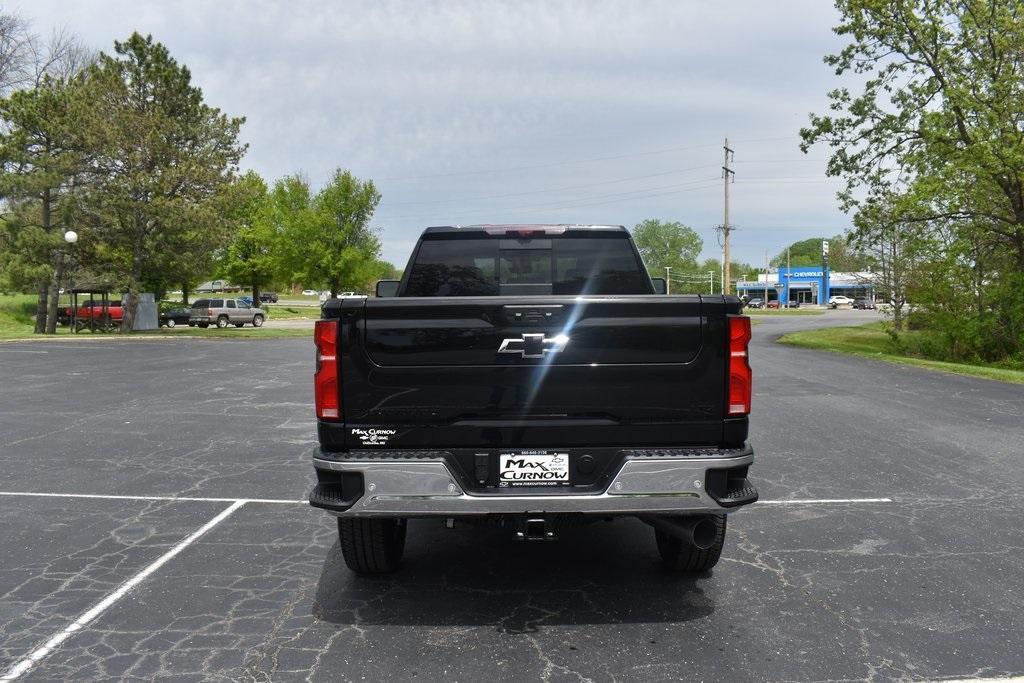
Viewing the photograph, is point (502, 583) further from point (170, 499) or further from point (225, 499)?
point (170, 499)

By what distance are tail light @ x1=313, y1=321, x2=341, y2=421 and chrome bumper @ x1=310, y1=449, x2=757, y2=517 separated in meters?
0.25

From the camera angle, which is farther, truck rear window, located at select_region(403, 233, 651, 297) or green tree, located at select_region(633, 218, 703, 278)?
green tree, located at select_region(633, 218, 703, 278)

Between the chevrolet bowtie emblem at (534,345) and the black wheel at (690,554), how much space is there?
1.51 m

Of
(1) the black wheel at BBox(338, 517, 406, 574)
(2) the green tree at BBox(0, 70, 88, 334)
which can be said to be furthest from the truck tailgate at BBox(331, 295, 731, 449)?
(2) the green tree at BBox(0, 70, 88, 334)

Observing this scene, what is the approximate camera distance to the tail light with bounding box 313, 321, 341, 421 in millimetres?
3803

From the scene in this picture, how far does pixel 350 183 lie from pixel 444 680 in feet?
170

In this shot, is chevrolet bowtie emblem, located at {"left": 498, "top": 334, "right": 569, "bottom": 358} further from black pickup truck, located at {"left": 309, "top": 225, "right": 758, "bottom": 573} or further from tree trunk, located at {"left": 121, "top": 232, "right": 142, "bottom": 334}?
tree trunk, located at {"left": 121, "top": 232, "right": 142, "bottom": 334}

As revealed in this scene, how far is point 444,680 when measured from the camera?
11.0 ft

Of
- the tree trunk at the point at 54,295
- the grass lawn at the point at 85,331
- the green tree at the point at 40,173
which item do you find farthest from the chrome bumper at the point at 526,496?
the tree trunk at the point at 54,295

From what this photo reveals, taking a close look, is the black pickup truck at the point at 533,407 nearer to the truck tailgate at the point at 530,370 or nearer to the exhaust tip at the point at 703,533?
the truck tailgate at the point at 530,370

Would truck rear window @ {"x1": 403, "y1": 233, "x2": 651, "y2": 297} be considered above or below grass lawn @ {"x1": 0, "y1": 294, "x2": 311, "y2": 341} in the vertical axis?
above

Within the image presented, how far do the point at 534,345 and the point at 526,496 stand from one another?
2.37 feet

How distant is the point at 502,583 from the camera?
4.59 metres

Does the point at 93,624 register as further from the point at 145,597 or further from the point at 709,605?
the point at 709,605
